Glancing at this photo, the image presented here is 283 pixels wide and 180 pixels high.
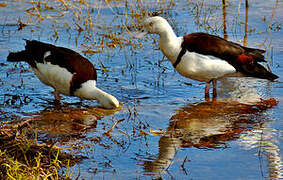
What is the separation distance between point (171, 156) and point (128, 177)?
552mm

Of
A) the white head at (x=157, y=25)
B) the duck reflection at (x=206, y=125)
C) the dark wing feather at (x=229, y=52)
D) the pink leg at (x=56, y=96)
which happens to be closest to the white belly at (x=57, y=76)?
the pink leg at (x=56, y=96)

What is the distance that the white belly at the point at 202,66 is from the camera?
246 inches

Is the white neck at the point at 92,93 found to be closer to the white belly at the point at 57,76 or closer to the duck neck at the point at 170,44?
the white belly at the point at 57,76

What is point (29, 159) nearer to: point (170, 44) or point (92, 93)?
point (92, 93)

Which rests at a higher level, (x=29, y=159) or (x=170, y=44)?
(x=170, y=44)

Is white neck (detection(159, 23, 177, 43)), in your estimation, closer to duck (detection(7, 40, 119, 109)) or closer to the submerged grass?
duck (detection(7, 40, 119, 109))

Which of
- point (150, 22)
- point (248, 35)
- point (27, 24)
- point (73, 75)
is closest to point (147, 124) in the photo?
point (73, 75)

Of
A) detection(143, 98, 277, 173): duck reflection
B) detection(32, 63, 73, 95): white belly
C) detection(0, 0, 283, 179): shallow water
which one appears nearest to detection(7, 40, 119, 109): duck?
detection(32, 63, 73, 95): white belly

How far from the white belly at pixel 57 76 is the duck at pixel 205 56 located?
122 cm

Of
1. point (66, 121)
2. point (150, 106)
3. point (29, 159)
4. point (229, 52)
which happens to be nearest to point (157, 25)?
point (229, 52)

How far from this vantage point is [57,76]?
607 cm

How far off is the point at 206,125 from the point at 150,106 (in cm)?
89

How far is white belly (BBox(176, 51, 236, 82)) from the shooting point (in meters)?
6.24

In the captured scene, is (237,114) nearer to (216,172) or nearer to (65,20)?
(216,172)
